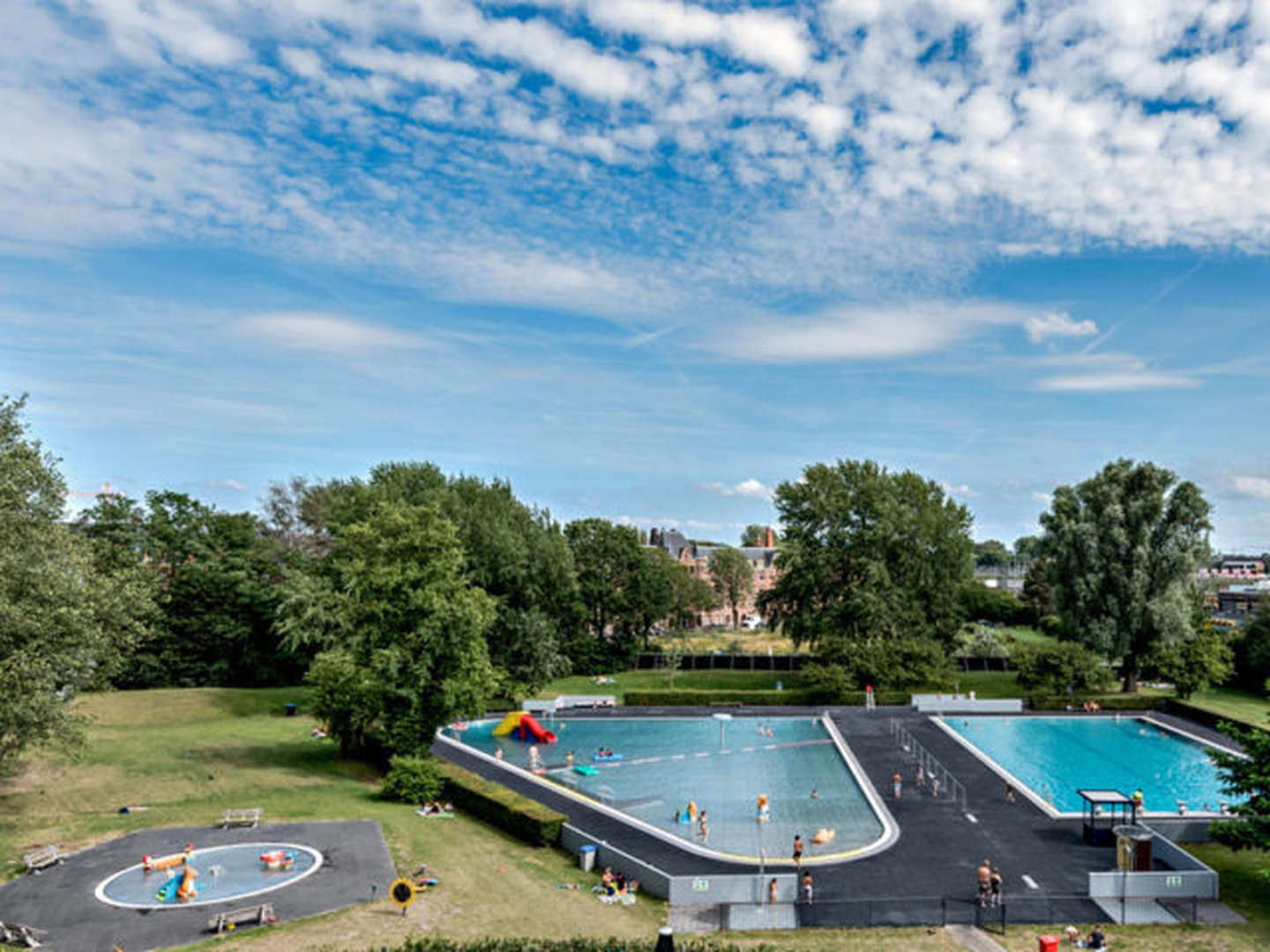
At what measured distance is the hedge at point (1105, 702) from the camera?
54.2 m

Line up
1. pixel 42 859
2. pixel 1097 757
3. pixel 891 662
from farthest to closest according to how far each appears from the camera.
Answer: pixel 891 662 → pixel 1097 757 → pixel 42 859

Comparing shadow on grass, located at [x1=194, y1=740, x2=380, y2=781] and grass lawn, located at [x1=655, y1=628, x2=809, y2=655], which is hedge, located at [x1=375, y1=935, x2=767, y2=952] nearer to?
shadow on grass, located at [x1=194, y1=740, x2=380, y2=781]

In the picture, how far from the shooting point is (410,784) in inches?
1296

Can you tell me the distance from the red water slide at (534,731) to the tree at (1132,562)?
118 ft

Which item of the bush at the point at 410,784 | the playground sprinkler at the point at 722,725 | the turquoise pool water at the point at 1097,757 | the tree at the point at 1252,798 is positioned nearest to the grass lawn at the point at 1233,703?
the turquoise pool water at the point at 1097,757

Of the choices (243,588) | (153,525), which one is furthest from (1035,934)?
(153,525)

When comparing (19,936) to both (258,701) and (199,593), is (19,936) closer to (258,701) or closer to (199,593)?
(258,701)

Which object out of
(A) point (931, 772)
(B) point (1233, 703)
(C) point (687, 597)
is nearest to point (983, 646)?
(B) point (1233, 703)

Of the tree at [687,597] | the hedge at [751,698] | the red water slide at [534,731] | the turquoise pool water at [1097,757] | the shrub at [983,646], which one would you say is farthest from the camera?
the tree at [687,597]

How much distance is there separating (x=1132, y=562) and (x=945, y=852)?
121 feet

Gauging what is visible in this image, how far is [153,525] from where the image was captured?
6225cm

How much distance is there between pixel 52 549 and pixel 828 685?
42256 millimetres

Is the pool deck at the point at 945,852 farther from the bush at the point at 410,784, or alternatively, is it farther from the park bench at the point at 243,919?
the park bench at the point at 243,919

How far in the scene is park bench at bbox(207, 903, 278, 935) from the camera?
800 inches
